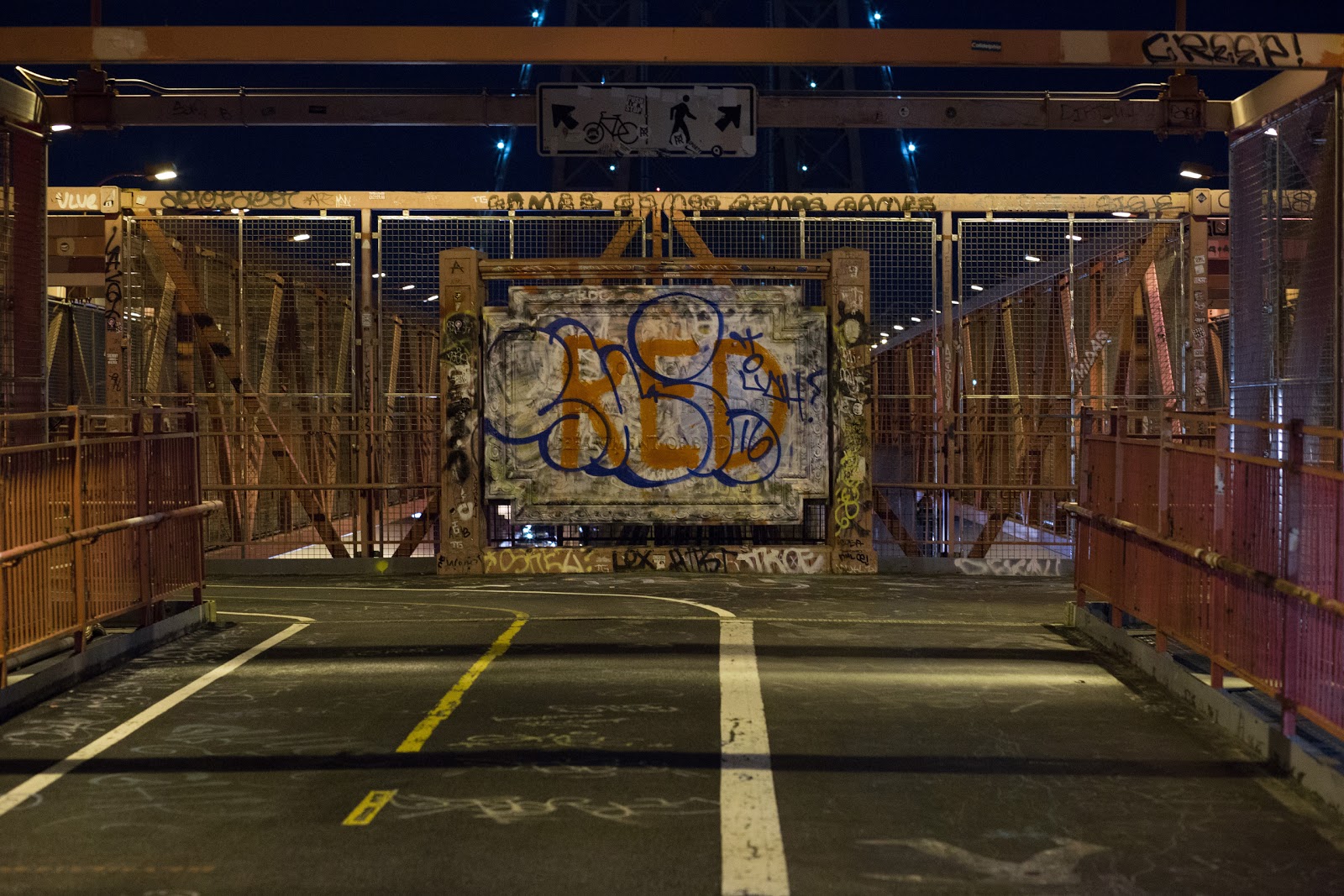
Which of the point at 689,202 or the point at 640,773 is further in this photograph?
the point at 689,202

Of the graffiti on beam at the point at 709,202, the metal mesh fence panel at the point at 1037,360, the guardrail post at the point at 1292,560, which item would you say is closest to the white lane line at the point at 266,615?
the graffiti on beam at the point at 709,202

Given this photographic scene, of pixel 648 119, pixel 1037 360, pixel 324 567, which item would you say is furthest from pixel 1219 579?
pixel 1037 360

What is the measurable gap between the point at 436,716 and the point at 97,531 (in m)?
3.18

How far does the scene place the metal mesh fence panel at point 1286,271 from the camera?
33.6ft

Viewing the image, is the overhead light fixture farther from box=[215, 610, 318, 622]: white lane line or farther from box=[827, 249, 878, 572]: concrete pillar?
box=[215, 610, 318, 622]: white lane line

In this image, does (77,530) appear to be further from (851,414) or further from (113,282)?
(851,414)

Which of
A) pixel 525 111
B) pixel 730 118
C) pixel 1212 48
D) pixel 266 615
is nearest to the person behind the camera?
pixel 1212 48

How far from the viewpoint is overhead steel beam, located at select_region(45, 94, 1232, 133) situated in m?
13.9

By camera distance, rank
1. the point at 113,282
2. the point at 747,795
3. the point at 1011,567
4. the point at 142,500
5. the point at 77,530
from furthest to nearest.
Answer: the point at 113,282
the point at 1011,567
the point at 142,500
the point at 77,530
the point at 747,795

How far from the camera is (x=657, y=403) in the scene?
16812mm

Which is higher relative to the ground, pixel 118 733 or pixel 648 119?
pixel 648 119

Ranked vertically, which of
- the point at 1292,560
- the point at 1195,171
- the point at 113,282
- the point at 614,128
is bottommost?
the point at 1292,560

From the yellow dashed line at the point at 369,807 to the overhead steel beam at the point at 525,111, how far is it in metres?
8.31

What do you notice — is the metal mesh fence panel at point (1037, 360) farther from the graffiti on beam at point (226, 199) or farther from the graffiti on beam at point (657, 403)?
the graffiti on beam at point (226, 199)
